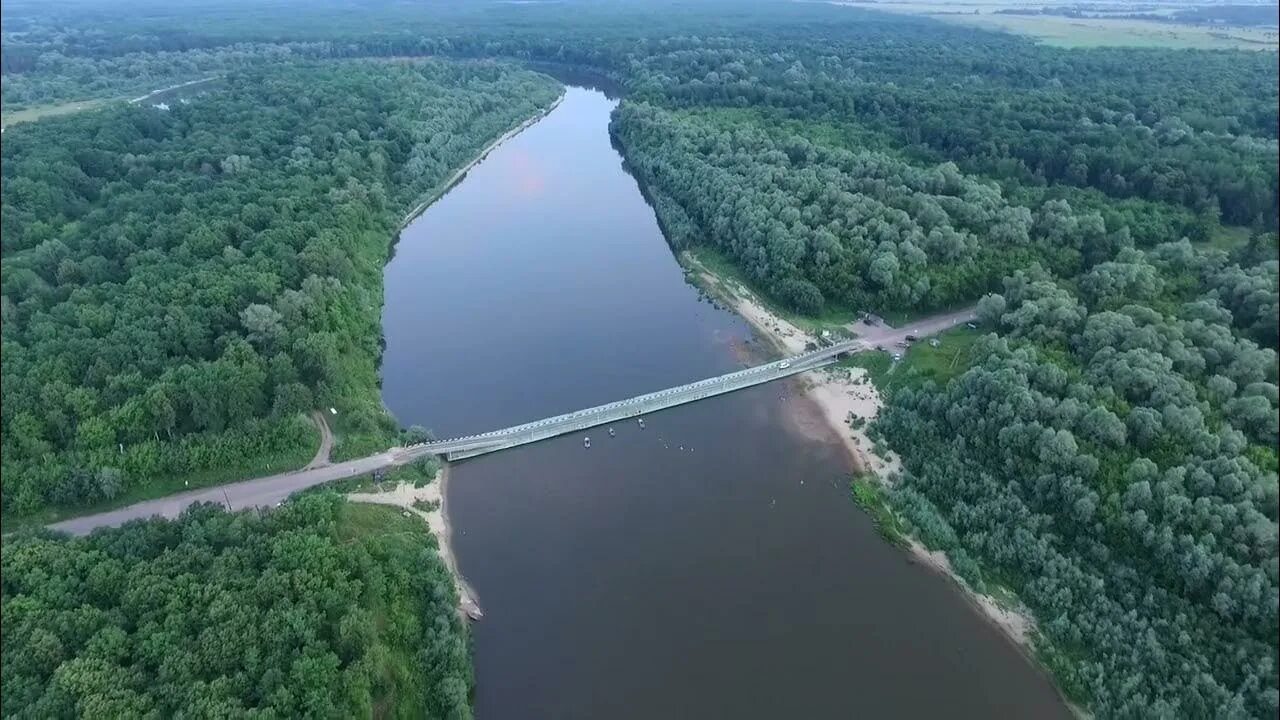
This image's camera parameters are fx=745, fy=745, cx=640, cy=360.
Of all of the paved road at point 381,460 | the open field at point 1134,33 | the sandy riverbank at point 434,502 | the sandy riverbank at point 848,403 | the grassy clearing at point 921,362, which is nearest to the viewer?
the sandy riverbank at point 848,403

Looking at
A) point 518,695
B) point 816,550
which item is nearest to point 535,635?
point 518,695

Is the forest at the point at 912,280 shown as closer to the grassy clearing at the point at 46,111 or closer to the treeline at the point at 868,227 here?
the treeline at the point at 868,227

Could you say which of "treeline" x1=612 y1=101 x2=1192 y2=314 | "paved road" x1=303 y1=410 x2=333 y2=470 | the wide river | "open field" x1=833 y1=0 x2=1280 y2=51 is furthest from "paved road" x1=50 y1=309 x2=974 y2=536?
"open field" x1=833 y1=0 x2=1280 y2=51

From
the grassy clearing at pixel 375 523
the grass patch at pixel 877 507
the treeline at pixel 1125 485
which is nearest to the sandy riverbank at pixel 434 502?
the grassy clearing at pixel 375 523

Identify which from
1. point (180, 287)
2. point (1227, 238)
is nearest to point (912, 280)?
point (1227, 238)

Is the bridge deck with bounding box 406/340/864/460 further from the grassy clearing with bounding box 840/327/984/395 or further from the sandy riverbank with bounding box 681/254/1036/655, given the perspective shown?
the grassy clearing with bounding box 840/327/984/395

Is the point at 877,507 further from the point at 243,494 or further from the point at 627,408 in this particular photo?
the point at 243,494
